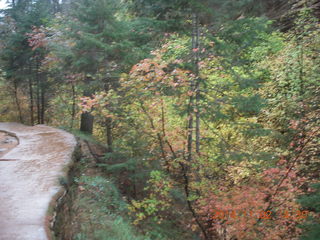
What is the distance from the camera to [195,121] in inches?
299

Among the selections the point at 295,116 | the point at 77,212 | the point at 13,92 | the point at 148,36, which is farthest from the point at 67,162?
the point at 13,92

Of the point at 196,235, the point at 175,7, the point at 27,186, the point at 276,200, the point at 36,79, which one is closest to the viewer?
the point at 27,186

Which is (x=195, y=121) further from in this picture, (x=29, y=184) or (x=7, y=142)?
(x=7, y=142)

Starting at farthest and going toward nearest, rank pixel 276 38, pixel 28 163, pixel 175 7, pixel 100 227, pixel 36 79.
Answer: pixel 36 79 < pixel 276 38 < pixel 175 7 < pixel 100 227 < pixel 28 163

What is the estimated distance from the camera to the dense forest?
19.7 feet

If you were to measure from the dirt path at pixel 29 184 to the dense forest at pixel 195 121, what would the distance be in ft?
3.57

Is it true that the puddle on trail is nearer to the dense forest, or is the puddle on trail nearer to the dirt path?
the dirt path

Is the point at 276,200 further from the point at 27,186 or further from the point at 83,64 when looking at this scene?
the point at 83,64

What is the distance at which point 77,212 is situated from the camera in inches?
203

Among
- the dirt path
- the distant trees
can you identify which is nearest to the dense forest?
the dirt path

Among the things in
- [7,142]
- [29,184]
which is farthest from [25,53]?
[29,184]

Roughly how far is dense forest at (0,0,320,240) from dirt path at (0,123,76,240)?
3.57 ft

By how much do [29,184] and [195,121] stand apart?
4.88 m

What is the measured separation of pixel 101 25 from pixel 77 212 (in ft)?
19.4
